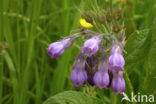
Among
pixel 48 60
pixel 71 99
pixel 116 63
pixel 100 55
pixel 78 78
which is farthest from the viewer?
pixel 48 60

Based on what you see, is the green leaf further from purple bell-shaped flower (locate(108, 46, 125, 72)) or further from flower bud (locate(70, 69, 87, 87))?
purple bell-shaped flower (locate(108, 46, 125, 72))

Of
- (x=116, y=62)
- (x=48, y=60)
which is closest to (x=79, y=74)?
(x=116, y=62)

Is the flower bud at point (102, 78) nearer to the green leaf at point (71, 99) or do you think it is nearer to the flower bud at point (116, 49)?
the flower bud at point (116, 49)

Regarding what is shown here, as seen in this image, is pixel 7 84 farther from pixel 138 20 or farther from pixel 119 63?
pixel 138 20

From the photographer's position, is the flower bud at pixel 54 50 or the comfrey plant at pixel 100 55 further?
the flower bud at pixel 54 50

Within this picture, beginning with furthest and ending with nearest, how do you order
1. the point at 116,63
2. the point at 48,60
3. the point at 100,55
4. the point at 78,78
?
the point at 48,60
the point at 100,55
the point at 78,78
the point at 116,63

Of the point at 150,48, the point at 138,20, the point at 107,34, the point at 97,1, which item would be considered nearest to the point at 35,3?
the point at 97,1

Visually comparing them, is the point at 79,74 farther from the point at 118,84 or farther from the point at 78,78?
the point at 118,84

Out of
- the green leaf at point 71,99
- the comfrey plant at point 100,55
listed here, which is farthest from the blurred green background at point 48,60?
the comfrey plant at point 100,55
